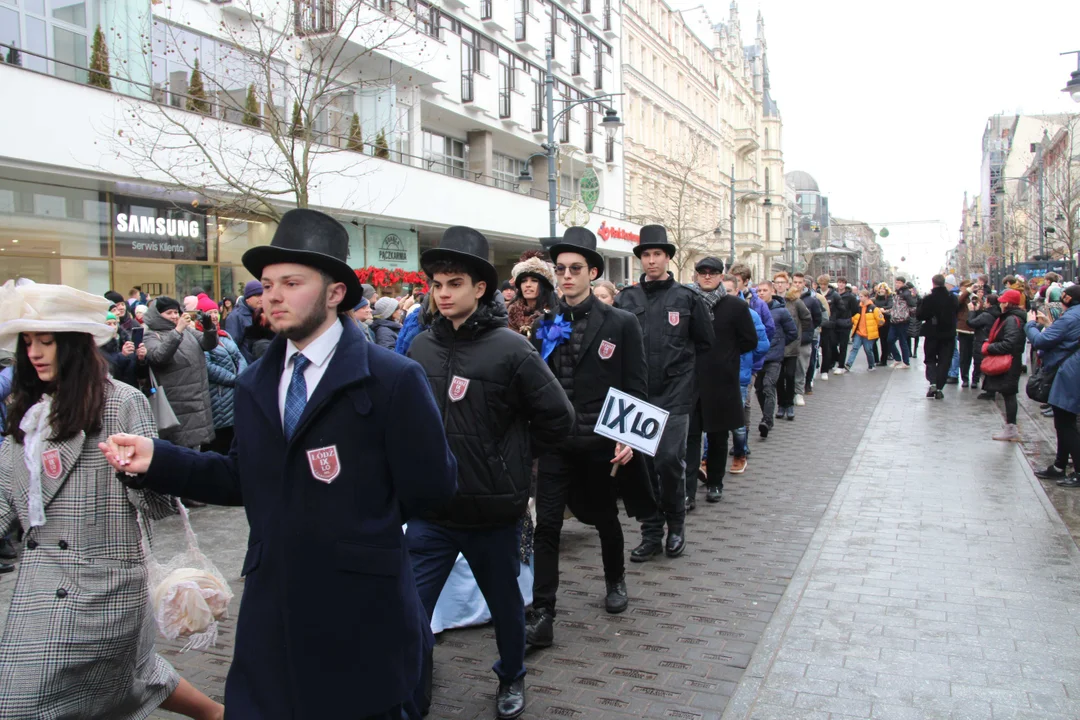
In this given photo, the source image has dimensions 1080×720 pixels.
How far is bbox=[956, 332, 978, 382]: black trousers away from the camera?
16047 millimetres

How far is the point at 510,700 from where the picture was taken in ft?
12.5

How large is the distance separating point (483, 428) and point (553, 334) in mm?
1362

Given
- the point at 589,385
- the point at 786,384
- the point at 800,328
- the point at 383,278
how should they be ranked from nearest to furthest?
the point at 589,385
the point at 383,278
the point at 786,384
the point at 800,328

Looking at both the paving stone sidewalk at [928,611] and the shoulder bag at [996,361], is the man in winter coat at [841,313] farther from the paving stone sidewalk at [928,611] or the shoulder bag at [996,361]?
the paving stone sidewalk at [928,611]

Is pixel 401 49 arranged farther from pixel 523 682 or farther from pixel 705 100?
pixel 705 100

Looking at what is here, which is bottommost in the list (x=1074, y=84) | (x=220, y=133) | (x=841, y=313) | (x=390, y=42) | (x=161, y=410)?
(x=161, y=410)

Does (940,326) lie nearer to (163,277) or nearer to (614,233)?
(163,277)

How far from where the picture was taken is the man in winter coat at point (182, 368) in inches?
305

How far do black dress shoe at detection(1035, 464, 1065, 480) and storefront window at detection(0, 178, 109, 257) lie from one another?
600 inches

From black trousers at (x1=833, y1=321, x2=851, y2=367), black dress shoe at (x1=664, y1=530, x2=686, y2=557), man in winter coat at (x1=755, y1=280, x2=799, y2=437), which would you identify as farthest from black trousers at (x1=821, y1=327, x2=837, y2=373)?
black dress shoe at (x1=664, y1=530, x2=686, y2=557)

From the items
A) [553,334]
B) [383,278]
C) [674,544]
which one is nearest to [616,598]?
[674,544]

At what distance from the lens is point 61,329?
2.96 m

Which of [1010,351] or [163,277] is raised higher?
[163,277]

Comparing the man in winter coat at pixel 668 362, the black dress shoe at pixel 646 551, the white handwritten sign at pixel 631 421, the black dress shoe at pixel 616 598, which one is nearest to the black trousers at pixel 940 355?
the man in winter coat at pixel 668 362
